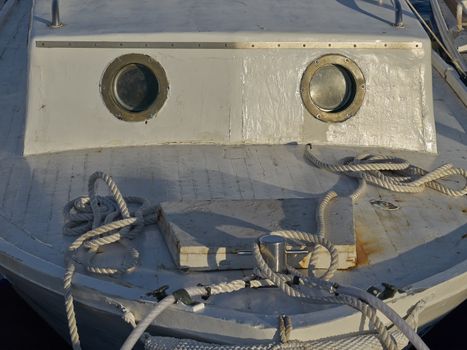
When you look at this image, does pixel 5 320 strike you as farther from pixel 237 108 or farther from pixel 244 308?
pixel 244 308

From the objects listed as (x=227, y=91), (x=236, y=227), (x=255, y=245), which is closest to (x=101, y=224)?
(x=236, y=227)

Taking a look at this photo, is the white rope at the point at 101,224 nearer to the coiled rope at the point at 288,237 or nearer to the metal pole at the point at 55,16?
the coiled rope at the point at 288,237

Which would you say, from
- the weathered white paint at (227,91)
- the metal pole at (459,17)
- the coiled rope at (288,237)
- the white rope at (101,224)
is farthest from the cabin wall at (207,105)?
the metal pole at (459,17)

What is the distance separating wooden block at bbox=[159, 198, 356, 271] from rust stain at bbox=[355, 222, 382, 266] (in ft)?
0.53

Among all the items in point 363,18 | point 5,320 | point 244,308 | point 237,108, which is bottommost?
point 5,320

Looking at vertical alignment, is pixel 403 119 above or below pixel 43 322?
above

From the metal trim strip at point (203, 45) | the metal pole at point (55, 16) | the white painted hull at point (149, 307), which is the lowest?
the white painted hull at point (149, 307)

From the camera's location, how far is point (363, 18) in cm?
858

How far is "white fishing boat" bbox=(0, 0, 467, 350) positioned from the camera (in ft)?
19.0

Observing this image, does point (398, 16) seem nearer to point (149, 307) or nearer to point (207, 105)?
point (207, 105)

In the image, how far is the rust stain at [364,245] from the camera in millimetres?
6411

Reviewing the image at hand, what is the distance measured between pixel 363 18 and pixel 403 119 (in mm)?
978

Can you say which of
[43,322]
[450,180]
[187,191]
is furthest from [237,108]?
[43,322]

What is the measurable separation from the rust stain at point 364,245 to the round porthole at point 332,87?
5.01ft
